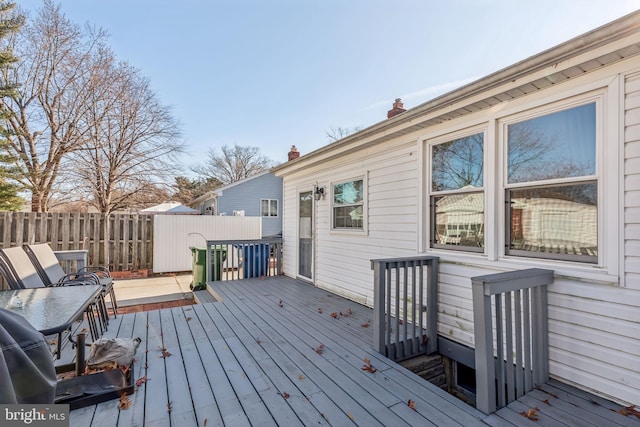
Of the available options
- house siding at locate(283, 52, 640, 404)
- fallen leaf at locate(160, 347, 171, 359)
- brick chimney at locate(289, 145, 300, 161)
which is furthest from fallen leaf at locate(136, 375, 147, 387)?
brick chimney at locate(289, 145, 300, 161)

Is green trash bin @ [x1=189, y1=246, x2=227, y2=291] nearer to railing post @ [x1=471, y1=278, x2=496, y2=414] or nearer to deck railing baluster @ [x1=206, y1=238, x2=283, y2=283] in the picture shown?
deck railing baluster @ [x1=206, y1=238, x2=283, y2=283]

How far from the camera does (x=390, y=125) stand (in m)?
3.98

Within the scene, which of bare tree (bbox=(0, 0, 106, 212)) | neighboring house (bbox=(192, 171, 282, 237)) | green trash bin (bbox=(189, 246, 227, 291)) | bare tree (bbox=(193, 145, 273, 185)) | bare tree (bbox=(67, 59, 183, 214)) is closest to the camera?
green trash bin (bbox=(189, 246, 227, 291))

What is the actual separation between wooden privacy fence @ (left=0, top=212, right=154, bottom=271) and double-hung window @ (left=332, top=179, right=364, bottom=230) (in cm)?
639

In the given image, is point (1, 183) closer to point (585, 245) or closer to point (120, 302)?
point (120, 302)

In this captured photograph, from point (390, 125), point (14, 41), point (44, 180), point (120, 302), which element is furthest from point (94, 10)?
point (390, 125)

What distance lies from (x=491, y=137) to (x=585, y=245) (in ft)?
4.12

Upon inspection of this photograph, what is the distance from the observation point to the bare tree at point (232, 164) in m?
25.4

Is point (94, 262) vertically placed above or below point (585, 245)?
below

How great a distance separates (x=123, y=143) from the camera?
39.3ft

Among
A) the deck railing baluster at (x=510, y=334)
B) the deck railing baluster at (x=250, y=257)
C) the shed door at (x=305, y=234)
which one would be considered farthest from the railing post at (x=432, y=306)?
the deck railing baluster at (x=250, y=257)

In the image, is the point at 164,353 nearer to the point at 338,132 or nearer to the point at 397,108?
the point at 397,108

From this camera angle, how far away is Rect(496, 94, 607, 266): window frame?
2.33 m

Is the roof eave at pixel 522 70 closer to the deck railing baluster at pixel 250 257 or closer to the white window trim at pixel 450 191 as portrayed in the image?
the white window trim at pixel 450 191
